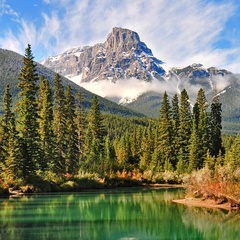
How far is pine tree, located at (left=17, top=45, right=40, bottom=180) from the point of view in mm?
56344

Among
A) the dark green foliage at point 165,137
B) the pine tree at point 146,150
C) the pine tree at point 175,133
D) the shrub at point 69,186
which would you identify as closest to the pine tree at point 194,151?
the pine tree at point 175,133

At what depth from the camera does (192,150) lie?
8006 cm

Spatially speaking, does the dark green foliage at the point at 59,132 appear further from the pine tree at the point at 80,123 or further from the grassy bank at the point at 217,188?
the grassy bank at the point at 217,188

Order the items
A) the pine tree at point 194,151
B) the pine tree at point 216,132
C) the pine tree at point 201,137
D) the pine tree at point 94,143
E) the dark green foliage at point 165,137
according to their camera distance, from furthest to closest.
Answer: the dark green foliage at point 165,137
the pine tree at point 216,132
the pine tree at point 201,137
the pine tree at point 194,151
the pine tree at point 94,143

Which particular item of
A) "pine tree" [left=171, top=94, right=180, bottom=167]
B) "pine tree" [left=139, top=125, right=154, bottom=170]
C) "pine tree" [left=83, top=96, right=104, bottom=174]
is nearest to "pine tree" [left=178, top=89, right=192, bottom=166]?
"pine tree" [left=171, top=94, right=180, bottom=167]

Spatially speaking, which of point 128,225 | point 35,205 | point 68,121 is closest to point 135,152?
point 68,121

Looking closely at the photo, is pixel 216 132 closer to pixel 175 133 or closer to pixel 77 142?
pixel 175 133

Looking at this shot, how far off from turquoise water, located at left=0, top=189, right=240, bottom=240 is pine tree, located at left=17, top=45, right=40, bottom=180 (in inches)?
559

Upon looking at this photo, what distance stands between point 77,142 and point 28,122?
17393mm

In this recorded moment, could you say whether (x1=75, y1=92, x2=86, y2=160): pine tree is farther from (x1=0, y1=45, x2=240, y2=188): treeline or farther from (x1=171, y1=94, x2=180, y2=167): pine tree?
(x1=171, y1=94, x2=180, y2=167): pine tree

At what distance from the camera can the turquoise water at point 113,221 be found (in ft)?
82.1

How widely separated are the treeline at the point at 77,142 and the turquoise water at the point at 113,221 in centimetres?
1612

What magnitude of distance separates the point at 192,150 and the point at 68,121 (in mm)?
24534

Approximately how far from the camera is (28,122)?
5959 centimetres
